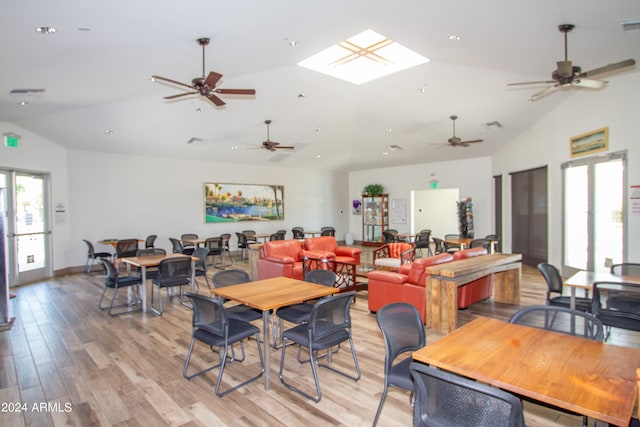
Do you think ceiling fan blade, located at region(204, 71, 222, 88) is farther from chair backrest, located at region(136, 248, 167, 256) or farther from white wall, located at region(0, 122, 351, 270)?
white wall, located at region(0, 122, 351, 270)

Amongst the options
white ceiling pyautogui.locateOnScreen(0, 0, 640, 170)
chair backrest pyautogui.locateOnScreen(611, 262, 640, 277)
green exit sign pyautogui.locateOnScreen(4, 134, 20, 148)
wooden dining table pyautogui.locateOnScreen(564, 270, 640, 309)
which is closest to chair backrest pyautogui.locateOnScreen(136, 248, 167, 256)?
white ceiling pyautogui.locateOnScreen(0, 0, 640, 170)

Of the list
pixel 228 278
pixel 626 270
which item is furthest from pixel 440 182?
pixel 228 278

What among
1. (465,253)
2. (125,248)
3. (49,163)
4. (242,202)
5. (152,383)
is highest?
(49,163)

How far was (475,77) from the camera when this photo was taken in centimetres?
657

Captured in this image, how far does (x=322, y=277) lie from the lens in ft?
12.9

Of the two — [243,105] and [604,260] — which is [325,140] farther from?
[604,260]

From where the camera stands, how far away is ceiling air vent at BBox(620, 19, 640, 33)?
156 inches

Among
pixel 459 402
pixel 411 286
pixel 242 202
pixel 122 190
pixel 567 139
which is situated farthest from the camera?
pixel 242 202

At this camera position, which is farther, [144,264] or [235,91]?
[144,264]

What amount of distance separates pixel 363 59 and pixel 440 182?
6495 mm

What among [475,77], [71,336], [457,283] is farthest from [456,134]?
[71,336]

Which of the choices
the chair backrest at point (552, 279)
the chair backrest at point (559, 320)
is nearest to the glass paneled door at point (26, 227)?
the chair backrest at point (559, 320)

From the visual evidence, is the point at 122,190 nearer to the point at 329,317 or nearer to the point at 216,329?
the point at 216,329

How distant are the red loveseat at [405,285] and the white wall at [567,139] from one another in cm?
374
